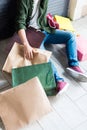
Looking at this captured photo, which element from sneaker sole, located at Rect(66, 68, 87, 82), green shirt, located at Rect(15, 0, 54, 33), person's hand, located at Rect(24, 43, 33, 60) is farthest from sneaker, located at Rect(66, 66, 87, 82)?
green shirt, located at Rect(15, 0, 54, 33)

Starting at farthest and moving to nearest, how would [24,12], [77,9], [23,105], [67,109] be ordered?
[77,9], [24,12], [67,109], [23,105]

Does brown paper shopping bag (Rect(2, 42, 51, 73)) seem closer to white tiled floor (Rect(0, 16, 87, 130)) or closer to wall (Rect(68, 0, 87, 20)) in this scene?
white tiled floor (Rect(0, 16, 87, 130))

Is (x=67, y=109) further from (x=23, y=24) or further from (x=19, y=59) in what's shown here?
(x=23, y=24)

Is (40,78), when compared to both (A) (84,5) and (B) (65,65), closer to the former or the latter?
(B) (65,65)

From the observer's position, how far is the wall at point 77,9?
7.07ft

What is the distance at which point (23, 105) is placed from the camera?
141 centimetres

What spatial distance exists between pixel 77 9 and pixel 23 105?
3.65 feet

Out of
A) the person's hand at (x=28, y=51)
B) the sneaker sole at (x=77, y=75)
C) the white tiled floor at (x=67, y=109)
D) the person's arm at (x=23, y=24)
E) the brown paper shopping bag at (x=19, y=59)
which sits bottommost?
the white tiled floor at (x=67, y=109)

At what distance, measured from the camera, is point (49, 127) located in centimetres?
140

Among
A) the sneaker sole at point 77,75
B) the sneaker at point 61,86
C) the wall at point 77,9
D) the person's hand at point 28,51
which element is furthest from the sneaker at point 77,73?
the wall at point 77,9

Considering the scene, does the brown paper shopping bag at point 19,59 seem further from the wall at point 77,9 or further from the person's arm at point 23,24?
the wall at point 77,9

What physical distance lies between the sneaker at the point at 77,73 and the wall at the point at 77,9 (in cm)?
66

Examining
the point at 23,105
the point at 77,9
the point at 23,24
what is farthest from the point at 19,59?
the point at 77,9

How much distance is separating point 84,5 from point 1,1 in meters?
0.80
